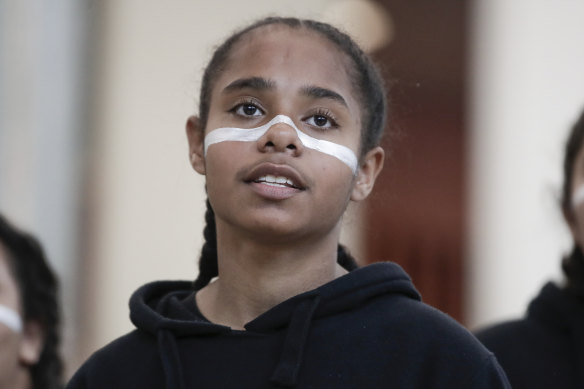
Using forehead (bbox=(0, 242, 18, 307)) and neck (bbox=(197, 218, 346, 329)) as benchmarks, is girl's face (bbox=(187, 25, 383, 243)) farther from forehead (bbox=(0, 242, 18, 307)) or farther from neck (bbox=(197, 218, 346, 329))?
forehead (bbox=(0, 242, 18, 307))

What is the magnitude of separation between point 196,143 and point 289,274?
1.39 ft

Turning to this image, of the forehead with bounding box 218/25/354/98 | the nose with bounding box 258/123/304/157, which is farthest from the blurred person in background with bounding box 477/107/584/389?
the nose with bounding box 258/123/304/157

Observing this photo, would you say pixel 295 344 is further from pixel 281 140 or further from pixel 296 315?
pixel 281 140

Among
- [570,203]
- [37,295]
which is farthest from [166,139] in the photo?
[570,203]

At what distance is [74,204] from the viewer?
5508 mm

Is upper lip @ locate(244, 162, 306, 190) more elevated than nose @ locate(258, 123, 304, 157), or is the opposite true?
nose @ locate(258, 123, 304, 157)

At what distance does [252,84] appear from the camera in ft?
7.32

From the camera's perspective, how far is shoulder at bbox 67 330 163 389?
87.8 inches

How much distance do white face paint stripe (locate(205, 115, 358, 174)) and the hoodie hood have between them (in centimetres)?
25

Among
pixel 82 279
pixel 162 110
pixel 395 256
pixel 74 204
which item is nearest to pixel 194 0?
pixel 162 110

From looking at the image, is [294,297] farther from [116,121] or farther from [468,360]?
[116,121]

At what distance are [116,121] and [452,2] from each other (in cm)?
240

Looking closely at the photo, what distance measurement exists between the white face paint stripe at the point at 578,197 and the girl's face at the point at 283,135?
0.86m

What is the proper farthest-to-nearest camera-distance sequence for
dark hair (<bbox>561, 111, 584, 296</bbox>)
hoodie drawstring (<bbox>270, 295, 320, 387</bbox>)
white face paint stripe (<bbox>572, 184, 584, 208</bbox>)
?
dark hair (<bbox>561, 111, 584, 296</bbox>)
white face paint stripe (<bbox>572, 184, 584, 208</bbox>)
hoodie drawstring (<bbox>270, 295, 320, 387</bbox>)
